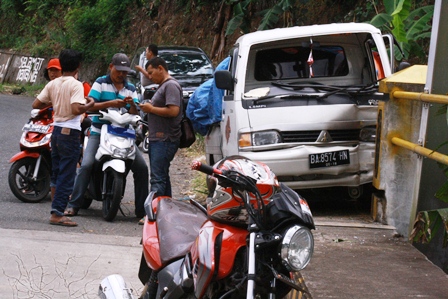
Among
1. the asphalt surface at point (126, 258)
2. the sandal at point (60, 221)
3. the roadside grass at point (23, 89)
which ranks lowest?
the roadside grass at point (23, 89)

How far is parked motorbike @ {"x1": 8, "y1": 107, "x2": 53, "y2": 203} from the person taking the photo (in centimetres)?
918

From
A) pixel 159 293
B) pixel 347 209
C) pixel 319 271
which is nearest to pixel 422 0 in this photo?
pixel 347 209

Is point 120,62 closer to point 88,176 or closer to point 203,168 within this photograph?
point 88,176

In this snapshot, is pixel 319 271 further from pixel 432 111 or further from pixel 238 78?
pixel 238 78

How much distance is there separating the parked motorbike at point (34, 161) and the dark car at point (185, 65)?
6.60 metres

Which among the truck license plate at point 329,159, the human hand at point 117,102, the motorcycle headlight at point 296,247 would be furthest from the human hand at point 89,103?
the motorcycle headlight at point 296,247

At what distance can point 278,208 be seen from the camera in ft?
11.7

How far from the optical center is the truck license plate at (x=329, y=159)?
8414 millimetres

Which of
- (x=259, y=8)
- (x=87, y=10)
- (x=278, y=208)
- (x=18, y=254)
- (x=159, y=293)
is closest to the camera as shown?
(x=278, y=208)

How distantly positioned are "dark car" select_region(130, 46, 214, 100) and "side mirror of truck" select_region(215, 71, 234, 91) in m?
6.94

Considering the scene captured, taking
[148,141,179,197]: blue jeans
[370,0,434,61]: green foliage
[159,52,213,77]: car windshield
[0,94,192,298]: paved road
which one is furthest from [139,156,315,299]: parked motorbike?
[159,52,213,77]: car windshield

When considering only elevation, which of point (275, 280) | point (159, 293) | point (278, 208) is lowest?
point (159, 293)

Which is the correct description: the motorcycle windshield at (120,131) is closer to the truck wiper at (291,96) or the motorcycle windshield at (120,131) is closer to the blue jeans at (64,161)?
the blue jeans at (64,161)

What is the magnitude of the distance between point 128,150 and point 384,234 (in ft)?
9.82
